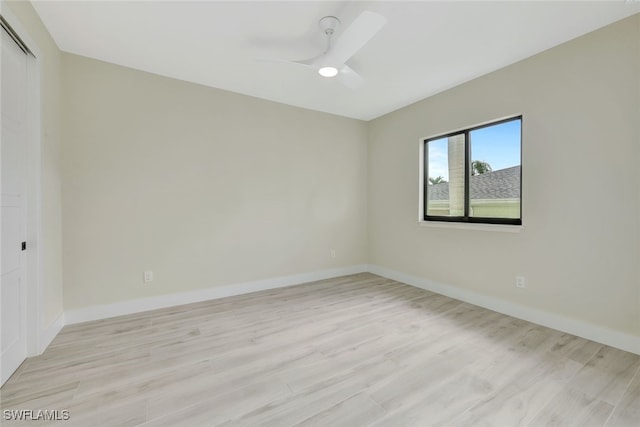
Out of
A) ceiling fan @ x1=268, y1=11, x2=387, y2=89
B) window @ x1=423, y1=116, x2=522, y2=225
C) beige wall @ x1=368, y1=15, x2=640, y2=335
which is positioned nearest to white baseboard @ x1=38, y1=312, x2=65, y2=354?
ceiling fan @ x1=268, y1=11, x2=387, y2=89

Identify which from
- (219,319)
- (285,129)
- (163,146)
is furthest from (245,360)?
(285,129)

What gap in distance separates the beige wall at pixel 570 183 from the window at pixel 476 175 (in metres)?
0.16

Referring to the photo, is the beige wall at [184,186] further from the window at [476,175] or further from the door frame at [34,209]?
the window at [476,175]

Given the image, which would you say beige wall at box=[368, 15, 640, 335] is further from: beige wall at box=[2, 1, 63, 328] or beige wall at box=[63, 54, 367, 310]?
beige wall at box=[2, 1, 63, 328]

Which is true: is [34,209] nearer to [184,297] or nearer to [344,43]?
[184,297]

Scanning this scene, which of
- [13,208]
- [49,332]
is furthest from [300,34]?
[49,332]

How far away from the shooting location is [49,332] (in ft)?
7.18

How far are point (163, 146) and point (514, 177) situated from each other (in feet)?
12.8

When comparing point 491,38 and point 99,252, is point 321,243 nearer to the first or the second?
point 99,252

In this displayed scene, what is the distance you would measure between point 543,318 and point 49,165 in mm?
4699

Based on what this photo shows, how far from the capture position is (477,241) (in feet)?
10.2

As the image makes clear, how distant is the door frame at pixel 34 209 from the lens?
1949 mm

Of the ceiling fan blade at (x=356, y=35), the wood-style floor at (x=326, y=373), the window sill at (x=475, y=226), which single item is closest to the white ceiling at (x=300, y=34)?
the ceiling fan blade at (x=356, y=35)

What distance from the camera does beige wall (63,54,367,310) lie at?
2.63 meters
